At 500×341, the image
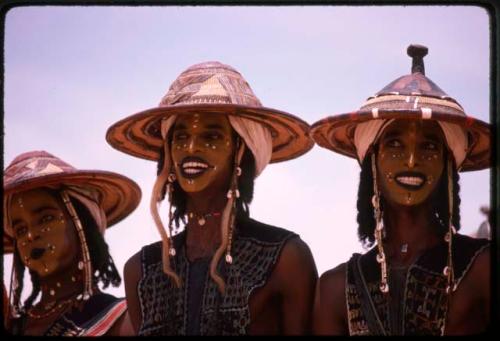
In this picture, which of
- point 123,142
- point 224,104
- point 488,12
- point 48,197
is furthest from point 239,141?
point 488,12

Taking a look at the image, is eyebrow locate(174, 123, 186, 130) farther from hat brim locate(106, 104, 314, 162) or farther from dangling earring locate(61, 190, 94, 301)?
dangling earring locate(61, 190, 94, 301)

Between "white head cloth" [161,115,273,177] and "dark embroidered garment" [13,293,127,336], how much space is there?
47.3 inches

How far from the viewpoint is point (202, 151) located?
7680 millimetres

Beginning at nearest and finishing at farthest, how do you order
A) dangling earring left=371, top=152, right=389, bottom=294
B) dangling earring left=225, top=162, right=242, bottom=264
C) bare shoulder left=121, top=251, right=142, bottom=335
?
1. dangling earring left=371, top=152, right=389, bottom=294
2. dangling earring left=225, top=162, right=242, bottom=264
3. bare shoulder left=121, top=251, right=142, bottom=335

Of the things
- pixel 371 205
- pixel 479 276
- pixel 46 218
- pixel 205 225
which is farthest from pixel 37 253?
pixel 479 276

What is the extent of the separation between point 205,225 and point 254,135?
67 cm

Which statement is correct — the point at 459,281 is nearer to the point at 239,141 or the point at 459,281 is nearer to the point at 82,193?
the point at 239,141

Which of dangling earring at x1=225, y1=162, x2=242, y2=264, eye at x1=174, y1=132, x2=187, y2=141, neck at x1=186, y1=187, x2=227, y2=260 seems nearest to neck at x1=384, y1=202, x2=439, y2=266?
dangling earring at x1=225, y1=162, x2=242, y2=264

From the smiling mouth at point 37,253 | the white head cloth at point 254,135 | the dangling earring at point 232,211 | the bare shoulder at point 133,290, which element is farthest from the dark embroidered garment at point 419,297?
the smiling mouth at point 37,253

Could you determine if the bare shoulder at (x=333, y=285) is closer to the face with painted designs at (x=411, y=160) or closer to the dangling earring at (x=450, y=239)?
the face with painted designs at (x=411, y=160)

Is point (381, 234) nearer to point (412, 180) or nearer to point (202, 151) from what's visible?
point (412, 180)

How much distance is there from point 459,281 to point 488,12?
173 cm

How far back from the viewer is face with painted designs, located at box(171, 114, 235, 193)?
7664 millimetres

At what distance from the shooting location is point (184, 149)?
7.70 meters
